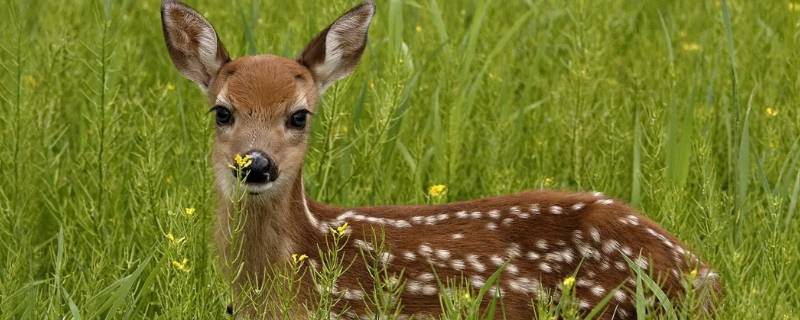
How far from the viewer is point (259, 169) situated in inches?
190

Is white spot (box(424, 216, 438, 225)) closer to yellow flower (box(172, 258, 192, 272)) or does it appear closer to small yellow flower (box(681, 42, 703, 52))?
yellow flower (box(172, 258, 192, 272))

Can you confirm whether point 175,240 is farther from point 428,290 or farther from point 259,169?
point 428,290

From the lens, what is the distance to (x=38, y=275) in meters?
5.63

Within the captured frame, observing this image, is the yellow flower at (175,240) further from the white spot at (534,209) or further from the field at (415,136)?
the white spot at (534,209)

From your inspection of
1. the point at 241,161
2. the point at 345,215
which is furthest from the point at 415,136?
the point at 241,161

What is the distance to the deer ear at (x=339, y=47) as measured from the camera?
544cm

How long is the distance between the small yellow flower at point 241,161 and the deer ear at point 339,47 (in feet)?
2.04

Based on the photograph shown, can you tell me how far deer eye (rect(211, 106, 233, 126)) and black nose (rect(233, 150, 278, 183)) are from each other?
0.26 m

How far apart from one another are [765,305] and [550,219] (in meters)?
0.90

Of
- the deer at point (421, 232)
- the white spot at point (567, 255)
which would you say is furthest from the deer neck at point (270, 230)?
the white spot at point (567, 255)

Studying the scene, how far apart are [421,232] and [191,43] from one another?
1001mm

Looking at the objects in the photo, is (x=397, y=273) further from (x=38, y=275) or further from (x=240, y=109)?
(x=38, y=275)

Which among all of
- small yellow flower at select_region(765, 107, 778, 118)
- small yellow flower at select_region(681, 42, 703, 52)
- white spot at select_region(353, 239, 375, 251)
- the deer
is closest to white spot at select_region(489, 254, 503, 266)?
the deer

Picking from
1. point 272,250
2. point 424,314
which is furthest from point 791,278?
point 272,250
